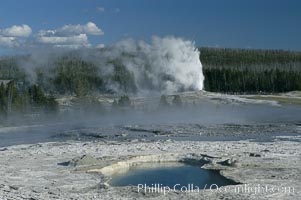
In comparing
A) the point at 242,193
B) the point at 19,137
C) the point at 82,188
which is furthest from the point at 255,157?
the point at 19,137

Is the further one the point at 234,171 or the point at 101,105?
the point at 101,105

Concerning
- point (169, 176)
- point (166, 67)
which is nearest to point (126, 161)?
point (169, 176)

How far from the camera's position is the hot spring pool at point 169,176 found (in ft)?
59.5

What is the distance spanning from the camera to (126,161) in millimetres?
21688

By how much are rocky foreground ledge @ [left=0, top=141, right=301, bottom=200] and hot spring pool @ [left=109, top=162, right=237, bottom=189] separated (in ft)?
1.44

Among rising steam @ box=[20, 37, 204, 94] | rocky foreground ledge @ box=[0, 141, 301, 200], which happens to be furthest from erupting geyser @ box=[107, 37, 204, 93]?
rocky foreground ledge @ box=[0, 141, 301, 200]

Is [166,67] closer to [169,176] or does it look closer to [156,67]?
[156,67]

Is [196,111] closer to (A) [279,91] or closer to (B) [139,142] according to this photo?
(B) [139,142]

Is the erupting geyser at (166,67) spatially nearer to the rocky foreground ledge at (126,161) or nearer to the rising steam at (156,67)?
the rising steam at (156,67)

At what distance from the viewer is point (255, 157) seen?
2188cm

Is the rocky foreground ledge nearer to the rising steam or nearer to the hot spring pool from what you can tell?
the hot spring pool

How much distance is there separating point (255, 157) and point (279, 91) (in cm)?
5659

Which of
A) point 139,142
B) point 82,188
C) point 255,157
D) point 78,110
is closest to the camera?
point 82,188

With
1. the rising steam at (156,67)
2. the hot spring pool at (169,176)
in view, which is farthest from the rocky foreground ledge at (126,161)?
the rising steam at (156,67)
